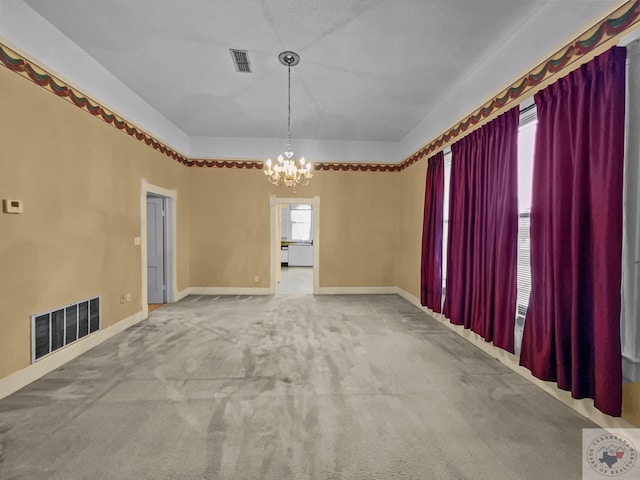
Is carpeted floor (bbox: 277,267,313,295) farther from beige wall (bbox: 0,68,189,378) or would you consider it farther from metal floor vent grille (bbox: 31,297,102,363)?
metal floor vent grille (bbox: 31,297,102,363)

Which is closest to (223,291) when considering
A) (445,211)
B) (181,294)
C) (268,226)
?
(181,294)

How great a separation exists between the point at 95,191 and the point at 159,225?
188 centimetres

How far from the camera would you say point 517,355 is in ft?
8.80

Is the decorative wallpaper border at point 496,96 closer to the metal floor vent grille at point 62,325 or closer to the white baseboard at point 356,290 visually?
the metal floor vent grille at point 62,325

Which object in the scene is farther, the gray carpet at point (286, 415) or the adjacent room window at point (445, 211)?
the adjacent room window at point (445, 211)

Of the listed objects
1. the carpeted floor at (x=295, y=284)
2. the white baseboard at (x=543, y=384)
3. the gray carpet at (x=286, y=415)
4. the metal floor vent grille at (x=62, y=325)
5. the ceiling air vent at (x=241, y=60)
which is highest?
the ceiling air vent at (x=241, y=60)

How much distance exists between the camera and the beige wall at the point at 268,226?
227 inches

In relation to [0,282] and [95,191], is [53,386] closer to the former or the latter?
[0,282]

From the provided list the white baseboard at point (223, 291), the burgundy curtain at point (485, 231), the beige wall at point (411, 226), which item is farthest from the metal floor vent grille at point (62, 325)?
the beige wall at point (411, 226)

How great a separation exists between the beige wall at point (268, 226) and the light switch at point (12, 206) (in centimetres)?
342

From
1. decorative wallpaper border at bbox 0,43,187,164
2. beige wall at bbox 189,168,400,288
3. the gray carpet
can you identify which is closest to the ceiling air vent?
decorative wallpaper border at bbox 0,43,187,164

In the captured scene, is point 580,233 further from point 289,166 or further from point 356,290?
point 356,290

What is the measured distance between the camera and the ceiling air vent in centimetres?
296

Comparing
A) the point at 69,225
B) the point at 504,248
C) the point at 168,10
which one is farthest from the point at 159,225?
the point at 504,248
